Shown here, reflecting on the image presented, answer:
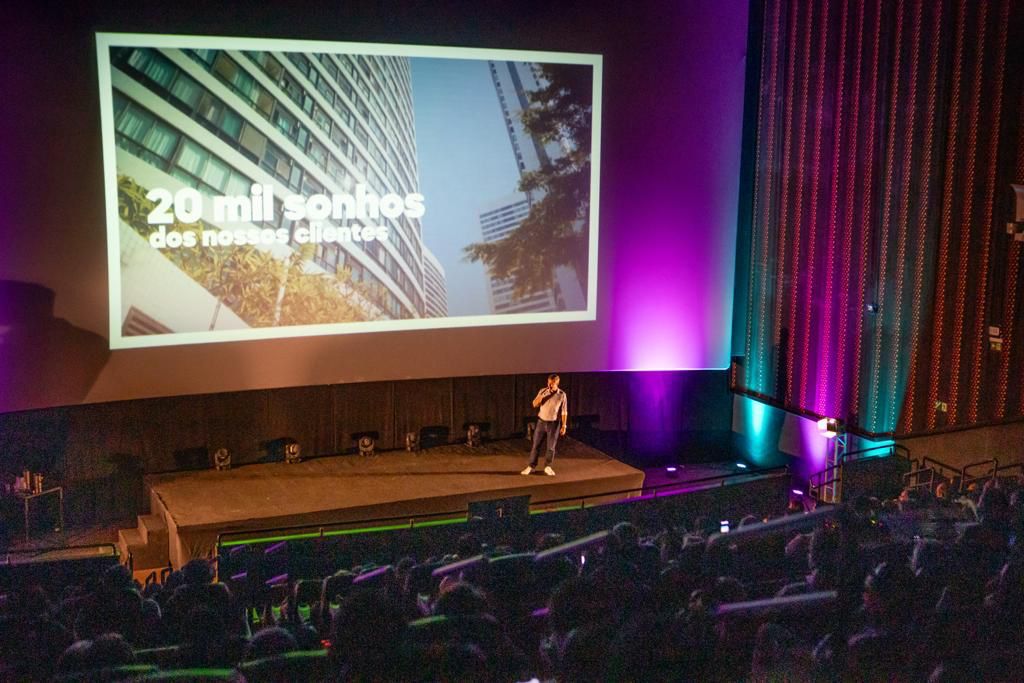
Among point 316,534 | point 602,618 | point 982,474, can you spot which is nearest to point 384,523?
point 316,534

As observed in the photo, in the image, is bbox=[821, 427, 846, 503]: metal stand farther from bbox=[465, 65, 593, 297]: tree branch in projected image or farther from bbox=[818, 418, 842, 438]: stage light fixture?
bbox=[465, 65, 593, 297]: tree branch in projected image

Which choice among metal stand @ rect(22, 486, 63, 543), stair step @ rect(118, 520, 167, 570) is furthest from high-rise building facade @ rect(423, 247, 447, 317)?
Result: metal stand @ rect(22, 486, 63, 543)

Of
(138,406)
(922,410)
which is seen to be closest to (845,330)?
(922,410)

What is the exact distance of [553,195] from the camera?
1247 centimetres

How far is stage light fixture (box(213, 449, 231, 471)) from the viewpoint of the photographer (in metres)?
12.0

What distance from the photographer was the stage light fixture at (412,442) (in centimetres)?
1309

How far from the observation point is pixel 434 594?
6668 millimetres

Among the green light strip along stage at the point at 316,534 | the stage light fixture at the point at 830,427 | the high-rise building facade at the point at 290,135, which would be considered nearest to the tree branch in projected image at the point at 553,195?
the high-rise building facade at the point at 290,135

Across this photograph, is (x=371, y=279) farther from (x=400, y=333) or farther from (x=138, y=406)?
(x=138, y=406)

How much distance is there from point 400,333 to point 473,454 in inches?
71.7

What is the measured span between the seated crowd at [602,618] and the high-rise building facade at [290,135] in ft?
16.1

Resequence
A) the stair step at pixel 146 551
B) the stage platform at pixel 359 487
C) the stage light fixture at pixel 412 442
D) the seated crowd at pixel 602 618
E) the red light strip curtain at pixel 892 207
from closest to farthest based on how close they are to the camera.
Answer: the seated crowd at pixel 602 618 < the stage platform at pixel 359 487 < the stair step at pixel 146 551 < the red light strip curtain at pixel 892 207 < the stage light fixture at pixel 412 442

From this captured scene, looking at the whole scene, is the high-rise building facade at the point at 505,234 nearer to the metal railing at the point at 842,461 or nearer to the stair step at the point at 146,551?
the metal railing at the point at 842,461

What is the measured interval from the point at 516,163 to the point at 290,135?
254cm
